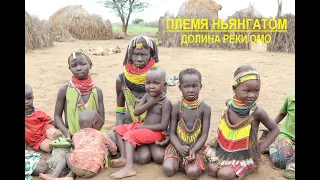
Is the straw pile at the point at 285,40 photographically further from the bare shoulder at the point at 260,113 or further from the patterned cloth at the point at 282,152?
the bare shoulder at the point at 260,113

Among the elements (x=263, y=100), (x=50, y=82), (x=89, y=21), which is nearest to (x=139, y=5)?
(x=89, y=21)

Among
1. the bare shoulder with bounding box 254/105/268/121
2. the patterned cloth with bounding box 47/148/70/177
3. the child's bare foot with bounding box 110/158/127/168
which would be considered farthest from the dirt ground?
the bare shoulder with bounding box 254/105/268/121

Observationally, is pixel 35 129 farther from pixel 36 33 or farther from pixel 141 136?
pixel 36 33

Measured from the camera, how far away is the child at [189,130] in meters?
3.13

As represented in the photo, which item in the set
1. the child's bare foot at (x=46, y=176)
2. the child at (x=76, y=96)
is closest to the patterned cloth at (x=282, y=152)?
the child at (x=76, y=96)

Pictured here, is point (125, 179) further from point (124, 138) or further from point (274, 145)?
point (274, 145)

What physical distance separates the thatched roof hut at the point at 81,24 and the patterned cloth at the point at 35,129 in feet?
56.8

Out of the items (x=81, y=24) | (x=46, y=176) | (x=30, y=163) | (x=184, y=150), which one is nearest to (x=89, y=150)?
(x=46, y=176)

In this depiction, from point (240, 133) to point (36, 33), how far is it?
12156 millimetres

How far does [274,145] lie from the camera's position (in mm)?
3611

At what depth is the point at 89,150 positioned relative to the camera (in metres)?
3.14

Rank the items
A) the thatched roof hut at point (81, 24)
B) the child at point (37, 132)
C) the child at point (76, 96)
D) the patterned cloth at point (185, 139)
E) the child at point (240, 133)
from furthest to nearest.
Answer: the thatched roof hut at point (81, 24), the child at point (37, 132), the child at point (76, 96), the patterned cloth at point (185, 139), the child at point (240, 133)

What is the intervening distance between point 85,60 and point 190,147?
1426 mm

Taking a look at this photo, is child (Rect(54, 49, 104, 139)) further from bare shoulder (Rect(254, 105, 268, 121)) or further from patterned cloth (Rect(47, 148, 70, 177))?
bare shoulder (Rect(254, 105, 268, 121))
